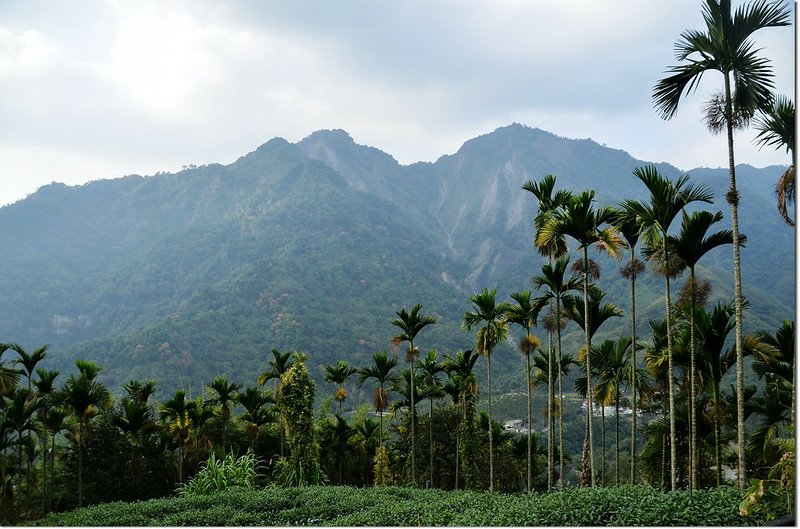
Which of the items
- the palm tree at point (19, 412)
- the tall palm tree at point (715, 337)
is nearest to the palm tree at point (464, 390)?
the tall palm tree at point (715, 337)

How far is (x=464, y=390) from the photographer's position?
76.5 ft

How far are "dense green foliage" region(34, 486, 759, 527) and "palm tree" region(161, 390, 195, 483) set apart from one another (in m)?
7.82

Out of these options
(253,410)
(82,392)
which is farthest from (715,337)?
(253,410)

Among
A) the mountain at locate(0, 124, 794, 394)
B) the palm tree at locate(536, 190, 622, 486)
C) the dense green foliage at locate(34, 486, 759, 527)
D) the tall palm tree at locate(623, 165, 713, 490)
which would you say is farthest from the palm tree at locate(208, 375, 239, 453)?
the mountain at locate(0, 124, 794, 394)

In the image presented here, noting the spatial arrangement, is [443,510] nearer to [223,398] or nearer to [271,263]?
[223,398]

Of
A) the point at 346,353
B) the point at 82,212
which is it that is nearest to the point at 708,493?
the point at 346,353

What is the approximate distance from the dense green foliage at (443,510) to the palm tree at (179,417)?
782 cm

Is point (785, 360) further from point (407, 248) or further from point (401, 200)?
point (401, 200)

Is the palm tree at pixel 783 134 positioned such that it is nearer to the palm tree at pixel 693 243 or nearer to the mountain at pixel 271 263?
the palm tree at pixel 693 243

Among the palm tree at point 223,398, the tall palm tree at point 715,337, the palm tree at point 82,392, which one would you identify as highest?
the tall palm tree at point 715,337

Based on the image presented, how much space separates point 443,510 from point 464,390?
14167 millimetres

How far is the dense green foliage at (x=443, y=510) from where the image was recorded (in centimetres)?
737

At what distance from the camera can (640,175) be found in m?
11.0

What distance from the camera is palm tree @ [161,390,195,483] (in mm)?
22453
